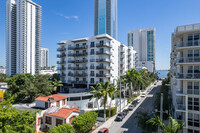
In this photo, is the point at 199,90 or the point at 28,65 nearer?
the point at 199,90

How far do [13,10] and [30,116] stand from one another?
138 metres

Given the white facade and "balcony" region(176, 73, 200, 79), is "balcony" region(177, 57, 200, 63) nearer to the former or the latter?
"balcony" region(176, 73, 200, 79)

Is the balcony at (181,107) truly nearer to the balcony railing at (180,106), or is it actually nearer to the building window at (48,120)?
the balcony railing at (180,106)

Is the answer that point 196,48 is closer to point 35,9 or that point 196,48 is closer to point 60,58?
point 60,58

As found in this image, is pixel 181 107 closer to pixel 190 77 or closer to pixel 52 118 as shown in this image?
pixel 190 77

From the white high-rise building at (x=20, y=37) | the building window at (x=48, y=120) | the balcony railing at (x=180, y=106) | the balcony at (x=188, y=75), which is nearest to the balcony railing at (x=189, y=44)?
the balcony at (x=188, y=75)

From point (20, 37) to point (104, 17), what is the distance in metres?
87.1

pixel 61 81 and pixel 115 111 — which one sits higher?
pixel 61 81

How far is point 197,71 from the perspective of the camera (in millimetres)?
20094

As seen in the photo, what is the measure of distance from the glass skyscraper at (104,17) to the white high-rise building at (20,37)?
67.6 metres

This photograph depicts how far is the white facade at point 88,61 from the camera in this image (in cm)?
4637

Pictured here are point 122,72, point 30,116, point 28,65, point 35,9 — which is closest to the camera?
point 30,116

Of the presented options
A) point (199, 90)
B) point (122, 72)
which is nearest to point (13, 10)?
point (122, 72)

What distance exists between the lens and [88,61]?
160ft
